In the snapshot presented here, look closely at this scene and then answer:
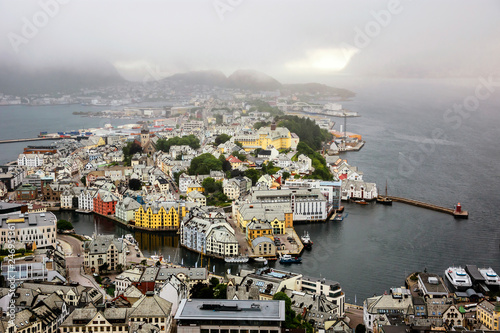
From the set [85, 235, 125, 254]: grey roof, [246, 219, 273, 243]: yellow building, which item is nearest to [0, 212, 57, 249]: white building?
[85, 235, 125, 254]: grey roof

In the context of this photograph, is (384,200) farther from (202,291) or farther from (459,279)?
(202,291)

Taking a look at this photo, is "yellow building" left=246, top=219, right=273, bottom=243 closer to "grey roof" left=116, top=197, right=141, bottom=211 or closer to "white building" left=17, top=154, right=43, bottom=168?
"grey roof" left=116, top=197, right=141, bottom=211

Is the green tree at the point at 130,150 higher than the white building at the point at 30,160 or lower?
higher

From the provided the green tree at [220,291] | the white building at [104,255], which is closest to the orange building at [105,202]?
the white building at [104,255]

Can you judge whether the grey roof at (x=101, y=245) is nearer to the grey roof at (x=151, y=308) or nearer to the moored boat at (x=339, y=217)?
the grey roof at (x=151, y=308)

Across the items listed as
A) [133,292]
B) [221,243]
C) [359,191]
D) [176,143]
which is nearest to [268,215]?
[221,243]

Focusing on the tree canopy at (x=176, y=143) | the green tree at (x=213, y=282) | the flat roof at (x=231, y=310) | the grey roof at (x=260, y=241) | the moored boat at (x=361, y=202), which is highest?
the tree canopy at (x=176, y=143)
